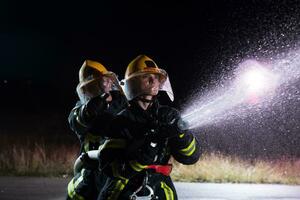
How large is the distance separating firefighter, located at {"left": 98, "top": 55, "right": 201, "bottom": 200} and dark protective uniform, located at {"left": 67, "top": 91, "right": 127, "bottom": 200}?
15.3 inches

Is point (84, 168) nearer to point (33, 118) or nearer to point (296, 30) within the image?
point (296, 30)

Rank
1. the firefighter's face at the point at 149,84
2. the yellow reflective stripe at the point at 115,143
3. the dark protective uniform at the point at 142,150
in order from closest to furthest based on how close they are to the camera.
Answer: the dark protective uniform at the point at 142,150
the yellow reflective stripe at the point at 115,143
the firefighter's face at the point at 149,84

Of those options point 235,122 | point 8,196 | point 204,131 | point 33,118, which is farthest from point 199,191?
point 33,118

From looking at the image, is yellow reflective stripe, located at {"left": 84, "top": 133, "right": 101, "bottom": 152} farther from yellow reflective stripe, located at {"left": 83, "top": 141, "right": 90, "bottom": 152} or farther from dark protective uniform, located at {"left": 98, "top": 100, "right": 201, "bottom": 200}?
dark protective uniform, located at {"left": 98, "top": 100, "right": 201, "bottom": 200}

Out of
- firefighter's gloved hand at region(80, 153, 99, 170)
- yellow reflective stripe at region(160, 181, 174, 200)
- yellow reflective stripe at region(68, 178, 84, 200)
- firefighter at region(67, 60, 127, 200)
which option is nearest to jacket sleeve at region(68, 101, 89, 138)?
firefighter at region(67, 60, 127, 200)

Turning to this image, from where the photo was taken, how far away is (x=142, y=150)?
3531 mm

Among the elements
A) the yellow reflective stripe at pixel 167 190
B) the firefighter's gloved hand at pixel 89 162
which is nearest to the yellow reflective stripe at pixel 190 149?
the yellow reflective stripe at pixel 167 190

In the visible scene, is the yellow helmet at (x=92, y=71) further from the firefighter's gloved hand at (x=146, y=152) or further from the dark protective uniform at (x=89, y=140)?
the firefighter's gloved hand at (x=146, y=152)

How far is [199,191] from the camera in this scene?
27.1ft

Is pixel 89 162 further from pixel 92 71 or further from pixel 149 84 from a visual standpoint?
pixel 92 71

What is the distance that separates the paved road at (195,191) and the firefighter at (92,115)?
11.1 feet

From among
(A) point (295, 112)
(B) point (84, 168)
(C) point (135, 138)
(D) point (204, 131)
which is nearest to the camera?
(C) point (135, 138)

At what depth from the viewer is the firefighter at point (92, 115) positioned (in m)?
4.09

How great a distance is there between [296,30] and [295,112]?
1175cm
